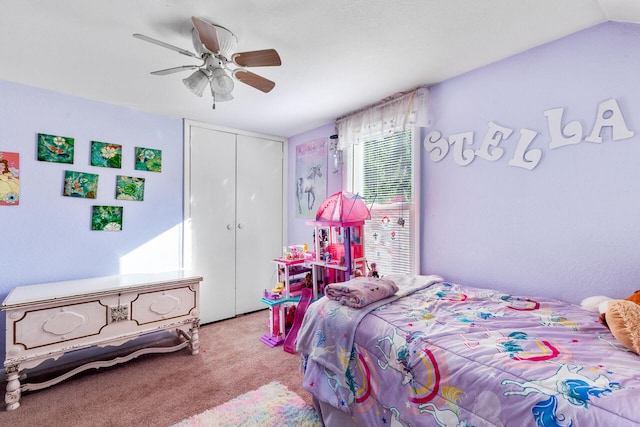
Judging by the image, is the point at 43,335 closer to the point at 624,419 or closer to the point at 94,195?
the point at 94,195

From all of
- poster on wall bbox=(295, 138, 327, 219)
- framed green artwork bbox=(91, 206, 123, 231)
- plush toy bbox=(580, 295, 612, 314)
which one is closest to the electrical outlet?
framed green artwork bbox=(91, 206, 123, 231)

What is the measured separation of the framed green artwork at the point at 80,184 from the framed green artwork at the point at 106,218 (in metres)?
0.14

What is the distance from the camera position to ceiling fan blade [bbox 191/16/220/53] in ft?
4.30

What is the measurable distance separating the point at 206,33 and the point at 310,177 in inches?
89.0

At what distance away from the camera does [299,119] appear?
3.14 m

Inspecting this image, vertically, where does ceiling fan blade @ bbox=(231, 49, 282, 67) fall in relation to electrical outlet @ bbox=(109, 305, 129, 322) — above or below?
above

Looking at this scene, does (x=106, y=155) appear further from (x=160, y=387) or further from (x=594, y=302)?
(x=594, y=302)

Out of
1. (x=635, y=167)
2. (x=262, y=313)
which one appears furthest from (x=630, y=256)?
(x=262, y=313)

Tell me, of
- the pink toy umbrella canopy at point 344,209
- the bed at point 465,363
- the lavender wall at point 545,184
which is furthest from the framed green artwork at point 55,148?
the lavender wall at point 545,184

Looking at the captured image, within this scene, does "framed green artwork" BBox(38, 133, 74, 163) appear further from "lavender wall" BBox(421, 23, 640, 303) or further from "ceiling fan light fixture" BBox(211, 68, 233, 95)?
"lavender wall" BBox(421, 23, 640, 303)

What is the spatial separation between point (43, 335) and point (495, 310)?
2900 millimetres

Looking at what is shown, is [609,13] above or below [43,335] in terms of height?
above

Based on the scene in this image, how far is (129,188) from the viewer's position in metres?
2.77

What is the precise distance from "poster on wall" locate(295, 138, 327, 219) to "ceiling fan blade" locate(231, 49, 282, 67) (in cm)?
179
